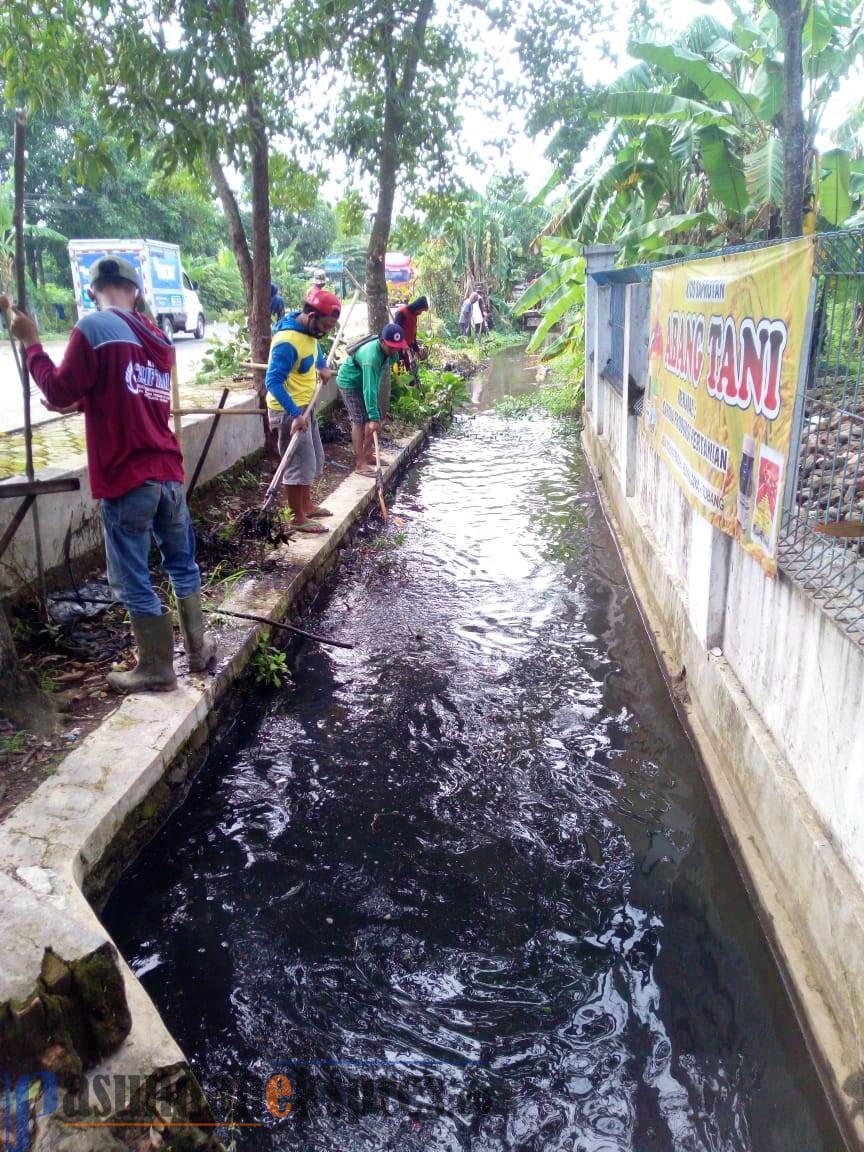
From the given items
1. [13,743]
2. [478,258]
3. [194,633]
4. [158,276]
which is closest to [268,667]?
[194,633]

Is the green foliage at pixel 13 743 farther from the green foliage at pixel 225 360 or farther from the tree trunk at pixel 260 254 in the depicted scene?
the green foliage at pixel 225 360

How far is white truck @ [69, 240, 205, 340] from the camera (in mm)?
20562

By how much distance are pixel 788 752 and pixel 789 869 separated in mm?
424

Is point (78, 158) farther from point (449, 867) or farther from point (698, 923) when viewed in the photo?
point (698, 923)

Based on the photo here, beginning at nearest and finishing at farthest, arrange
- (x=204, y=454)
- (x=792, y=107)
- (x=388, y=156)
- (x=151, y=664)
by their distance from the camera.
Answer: (x=151, y=664), (x=792, y=107), (x=204, y=454), (x=388, y=156)

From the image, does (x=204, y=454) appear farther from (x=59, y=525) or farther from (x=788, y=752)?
(x=788, y=752)

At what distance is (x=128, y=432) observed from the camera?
12.7 ft

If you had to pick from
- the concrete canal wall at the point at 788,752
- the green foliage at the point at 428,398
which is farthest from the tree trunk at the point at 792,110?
the green foliage at the point at 428,398

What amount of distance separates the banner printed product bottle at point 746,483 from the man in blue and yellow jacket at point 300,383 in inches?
152

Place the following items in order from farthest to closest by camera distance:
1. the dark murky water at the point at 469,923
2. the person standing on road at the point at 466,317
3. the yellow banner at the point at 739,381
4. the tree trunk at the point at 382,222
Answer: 1. the person standing on road at the point at 466,317
2. the tree trunk at the point at 382,222
3. the yellow banner at the point at 739,381
4. the dark murky water at the point at 469,923

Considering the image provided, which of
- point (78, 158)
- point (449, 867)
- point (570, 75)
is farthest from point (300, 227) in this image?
point (449, 867)

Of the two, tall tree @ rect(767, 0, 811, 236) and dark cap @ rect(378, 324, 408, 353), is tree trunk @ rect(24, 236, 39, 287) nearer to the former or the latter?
dark cap @ rect(378, 324, 408, 353)

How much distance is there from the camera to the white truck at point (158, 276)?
20.6 meters

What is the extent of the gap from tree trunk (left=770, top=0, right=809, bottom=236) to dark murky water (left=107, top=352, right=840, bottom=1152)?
371 centimetres
